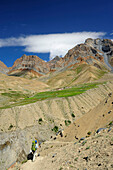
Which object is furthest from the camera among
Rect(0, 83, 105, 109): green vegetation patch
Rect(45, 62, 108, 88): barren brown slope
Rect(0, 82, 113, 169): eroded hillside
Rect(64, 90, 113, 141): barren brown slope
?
Rect(45, 62, 108, 88): barren brown slope

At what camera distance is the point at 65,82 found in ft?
514

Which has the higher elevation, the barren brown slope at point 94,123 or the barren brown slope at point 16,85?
the barren brown slope at point 16,85

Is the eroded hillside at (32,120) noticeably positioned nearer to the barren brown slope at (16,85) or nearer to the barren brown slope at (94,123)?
the barren brown slope at (94,123)

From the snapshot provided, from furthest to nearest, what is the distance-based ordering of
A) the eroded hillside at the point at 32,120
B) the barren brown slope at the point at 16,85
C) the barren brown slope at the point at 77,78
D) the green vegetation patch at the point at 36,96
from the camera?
the barren brown slope at the point at 77,78 → the barren brown slope at the point at 16,85 → the green vegetation patch at the point at 36,96 → the eroded hillside at the point at 32,120

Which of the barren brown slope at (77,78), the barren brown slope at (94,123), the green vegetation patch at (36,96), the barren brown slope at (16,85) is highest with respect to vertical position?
the barren brown slope at (77,78)

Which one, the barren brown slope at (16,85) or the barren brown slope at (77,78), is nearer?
the barren brown slope at (16,85)

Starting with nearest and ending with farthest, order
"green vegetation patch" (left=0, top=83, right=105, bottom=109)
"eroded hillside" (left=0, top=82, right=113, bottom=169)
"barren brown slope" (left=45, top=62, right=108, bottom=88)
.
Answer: "eroded hillside" (left=0, top=82, right=113, bottom=169)
"green vegetation patch" (left=0, top=83, right=105, bottom=109)
"barren brown slope" (left=45, top=62, right=108, bottom=88)

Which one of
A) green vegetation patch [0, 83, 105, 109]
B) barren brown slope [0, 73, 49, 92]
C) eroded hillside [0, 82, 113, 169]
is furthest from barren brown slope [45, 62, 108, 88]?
eroded hillside [0, 82, 113, 169]

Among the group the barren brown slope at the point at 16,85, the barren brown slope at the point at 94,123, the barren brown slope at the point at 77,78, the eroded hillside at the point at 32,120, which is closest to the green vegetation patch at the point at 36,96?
the eroded hillside at the point at 32,120

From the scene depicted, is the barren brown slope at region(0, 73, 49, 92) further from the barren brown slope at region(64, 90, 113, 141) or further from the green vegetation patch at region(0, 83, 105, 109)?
the barren brown slope at region(64, 90, 113, 141)

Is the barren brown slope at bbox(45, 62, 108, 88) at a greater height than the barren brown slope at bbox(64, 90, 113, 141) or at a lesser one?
greater

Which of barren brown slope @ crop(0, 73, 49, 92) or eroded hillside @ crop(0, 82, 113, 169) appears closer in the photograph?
eroded hillside @ crop(0, 82, 113, 169)

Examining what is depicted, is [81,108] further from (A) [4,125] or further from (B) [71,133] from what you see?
(A) [4,125]

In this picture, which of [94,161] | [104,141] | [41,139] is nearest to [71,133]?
[41,139]
